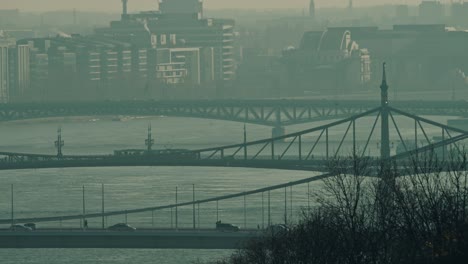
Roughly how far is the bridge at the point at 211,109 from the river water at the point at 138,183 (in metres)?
0.26

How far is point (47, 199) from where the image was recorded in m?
23.1

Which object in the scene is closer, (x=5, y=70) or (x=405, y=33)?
(x=5, y=70)

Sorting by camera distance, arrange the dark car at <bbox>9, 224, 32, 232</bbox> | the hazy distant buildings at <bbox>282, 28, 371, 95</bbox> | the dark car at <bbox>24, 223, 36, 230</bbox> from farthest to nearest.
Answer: the hazy distant buildings at <bbox>282, 28, 371, 95</bbox>
the dark car at <bbox>24, 223, 36, 230</bbox>
the dark car at <bbox>9, 224, 32, 232</bbox>

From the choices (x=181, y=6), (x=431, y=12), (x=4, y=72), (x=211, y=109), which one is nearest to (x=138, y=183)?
(x=211, y=109)

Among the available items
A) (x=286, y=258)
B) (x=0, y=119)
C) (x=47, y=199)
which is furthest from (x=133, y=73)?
→ (x=286, y=258)

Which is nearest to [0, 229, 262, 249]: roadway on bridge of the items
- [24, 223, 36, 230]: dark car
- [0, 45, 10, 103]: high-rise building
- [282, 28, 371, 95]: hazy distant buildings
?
[24, 223, 36, 230]: dark car

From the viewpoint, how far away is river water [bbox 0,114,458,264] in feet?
62.3

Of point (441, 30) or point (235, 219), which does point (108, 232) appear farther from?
point (441, 30)

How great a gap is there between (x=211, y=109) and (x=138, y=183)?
11.9 m

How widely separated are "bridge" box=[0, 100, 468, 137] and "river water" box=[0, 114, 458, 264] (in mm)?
261

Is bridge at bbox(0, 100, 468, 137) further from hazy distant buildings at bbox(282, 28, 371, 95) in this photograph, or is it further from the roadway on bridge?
the roadway on bridge

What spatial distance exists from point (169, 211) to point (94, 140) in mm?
12566

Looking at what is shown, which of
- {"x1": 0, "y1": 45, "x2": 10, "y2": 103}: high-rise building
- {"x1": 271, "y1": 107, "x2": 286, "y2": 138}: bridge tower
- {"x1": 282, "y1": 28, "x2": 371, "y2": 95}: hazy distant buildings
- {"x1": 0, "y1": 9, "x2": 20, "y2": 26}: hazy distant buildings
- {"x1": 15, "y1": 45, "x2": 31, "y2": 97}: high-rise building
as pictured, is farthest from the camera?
{"x1": 0, "y1": 9, "x2": 20, "y2": 26}: hazy distant buildings

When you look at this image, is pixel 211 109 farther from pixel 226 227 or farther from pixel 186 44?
pixel 226 227
